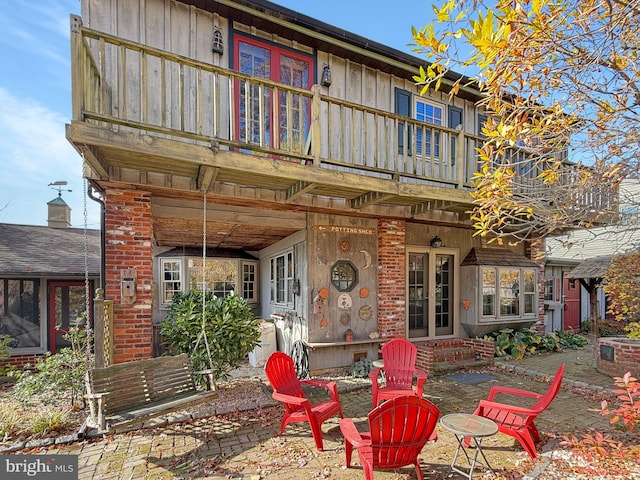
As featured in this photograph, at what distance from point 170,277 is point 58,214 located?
7221 millimetres

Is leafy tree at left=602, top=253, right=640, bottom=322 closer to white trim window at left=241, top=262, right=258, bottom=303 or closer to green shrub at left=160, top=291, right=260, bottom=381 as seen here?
green shrub at left=160, top=291, right=260, bottom=381

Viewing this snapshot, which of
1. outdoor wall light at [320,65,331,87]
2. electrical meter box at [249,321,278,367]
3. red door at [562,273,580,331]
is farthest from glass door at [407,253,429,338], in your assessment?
red door at [562,273,580,331]

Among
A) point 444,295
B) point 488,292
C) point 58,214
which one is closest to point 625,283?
point 488,292

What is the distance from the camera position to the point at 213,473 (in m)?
3.22

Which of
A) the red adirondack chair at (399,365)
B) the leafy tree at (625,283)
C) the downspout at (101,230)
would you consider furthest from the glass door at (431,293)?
the downspout at (101,230)

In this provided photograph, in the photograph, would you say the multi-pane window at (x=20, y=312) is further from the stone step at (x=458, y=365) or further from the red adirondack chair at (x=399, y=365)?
the stone step at (x=458, y=365)

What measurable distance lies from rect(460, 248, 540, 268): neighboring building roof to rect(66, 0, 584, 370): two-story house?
4 centimetres

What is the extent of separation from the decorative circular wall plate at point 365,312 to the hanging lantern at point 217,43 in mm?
5359

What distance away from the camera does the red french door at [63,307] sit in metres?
8.20

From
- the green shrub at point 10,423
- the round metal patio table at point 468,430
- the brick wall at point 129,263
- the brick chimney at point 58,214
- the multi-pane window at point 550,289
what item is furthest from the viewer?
the brick chimney at point 58,214

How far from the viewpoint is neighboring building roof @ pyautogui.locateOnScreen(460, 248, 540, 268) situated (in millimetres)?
7984

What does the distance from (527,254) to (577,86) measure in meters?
7.20

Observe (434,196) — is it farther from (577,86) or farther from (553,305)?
(553,305)

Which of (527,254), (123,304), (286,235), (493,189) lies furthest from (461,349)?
(123,304)
